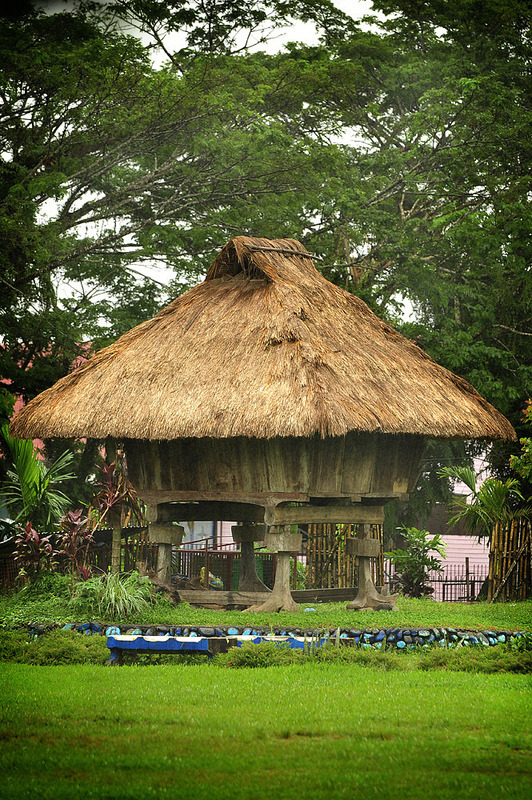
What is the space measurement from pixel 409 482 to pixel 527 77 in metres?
13.3

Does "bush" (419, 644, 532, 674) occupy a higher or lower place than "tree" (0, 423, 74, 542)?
lower

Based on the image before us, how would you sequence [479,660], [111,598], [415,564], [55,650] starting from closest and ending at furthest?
[479,660], [55,650], [111,598], [415,564]

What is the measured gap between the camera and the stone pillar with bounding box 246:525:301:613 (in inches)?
560

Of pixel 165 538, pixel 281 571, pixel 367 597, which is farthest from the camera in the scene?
pixel 367 597

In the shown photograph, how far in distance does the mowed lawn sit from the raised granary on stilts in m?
4.13

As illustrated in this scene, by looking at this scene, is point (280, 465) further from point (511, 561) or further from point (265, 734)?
point (265, 734)

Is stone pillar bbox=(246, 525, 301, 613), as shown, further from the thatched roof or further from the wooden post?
the wooden post

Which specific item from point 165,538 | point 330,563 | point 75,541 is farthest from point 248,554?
point 75,541

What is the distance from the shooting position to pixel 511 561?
56.9 feet

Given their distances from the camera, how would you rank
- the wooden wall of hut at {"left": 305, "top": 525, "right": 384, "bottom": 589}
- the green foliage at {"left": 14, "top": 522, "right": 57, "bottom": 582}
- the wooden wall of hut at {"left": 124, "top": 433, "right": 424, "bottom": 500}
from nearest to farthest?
the wooden wall of hut at {"left": 124, "top": 433, "right": 424, "bottom": 500} < the green foliage at {"left": 14, "top": 522, "right": 57, "bottom": 582} < the wooden wall of hut at {"left": 305, "top": 525, "right": 384, "bottom": 589}

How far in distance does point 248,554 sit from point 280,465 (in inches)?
175

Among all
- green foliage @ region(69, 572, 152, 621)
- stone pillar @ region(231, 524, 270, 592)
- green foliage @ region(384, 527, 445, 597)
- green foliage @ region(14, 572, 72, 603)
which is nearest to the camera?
green foliage @ region(69, 572, 152, 621)

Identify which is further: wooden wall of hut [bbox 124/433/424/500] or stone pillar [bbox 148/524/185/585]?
stone pillar [bbox 148/524/185/585]

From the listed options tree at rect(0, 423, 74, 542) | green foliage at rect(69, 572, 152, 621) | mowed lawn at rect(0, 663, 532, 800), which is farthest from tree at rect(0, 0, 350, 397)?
mowed lawn at rect(0, 663, 532, 800)
